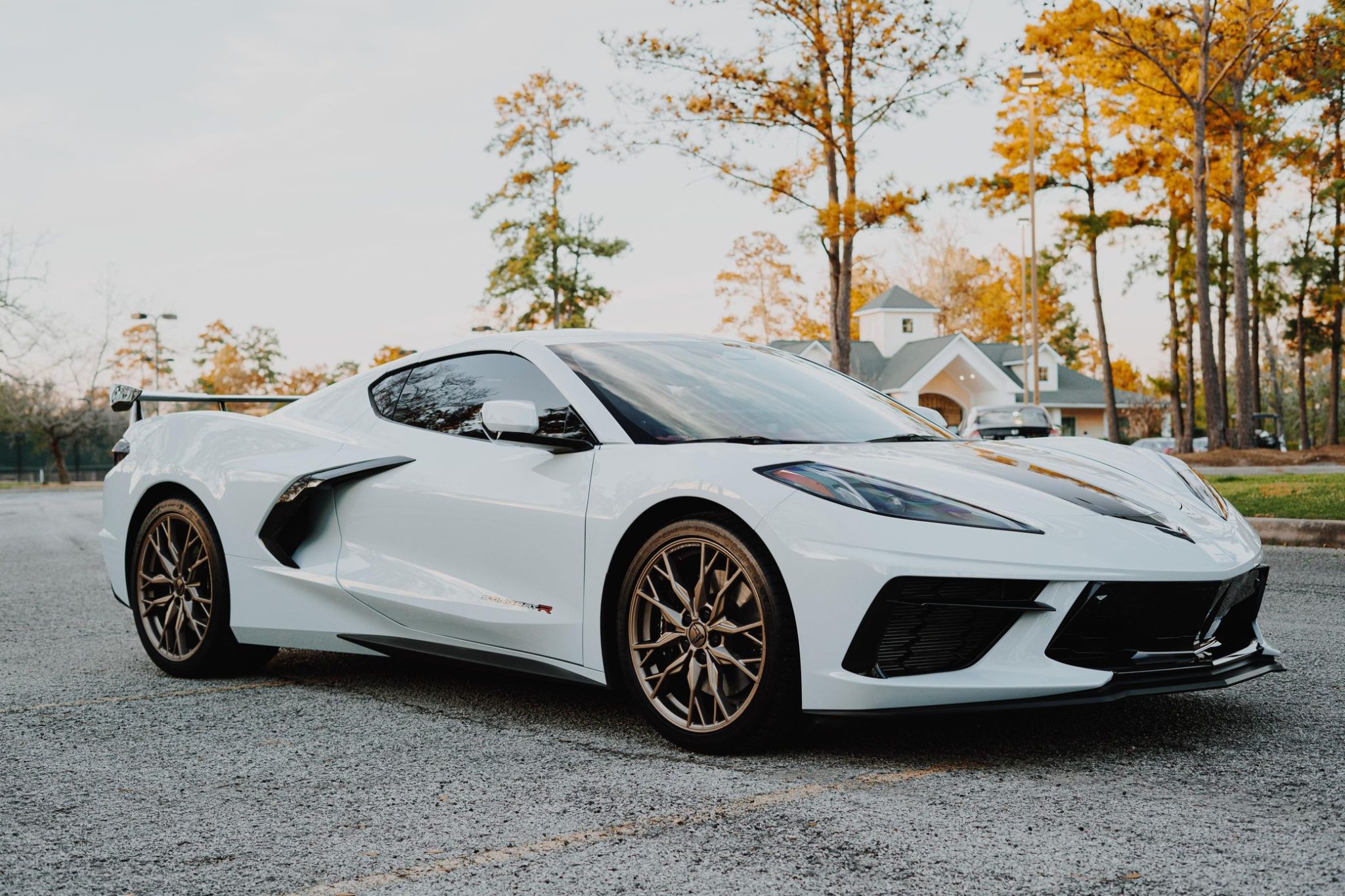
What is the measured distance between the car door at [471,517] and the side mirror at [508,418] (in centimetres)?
17

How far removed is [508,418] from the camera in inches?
158

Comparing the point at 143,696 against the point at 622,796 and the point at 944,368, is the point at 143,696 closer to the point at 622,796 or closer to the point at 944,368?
the point at 622,796

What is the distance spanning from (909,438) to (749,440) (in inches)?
28.4

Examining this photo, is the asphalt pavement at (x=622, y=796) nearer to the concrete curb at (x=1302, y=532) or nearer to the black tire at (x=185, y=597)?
the black tire at (x=185, y=597)

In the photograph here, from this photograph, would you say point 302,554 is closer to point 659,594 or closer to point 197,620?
point 197,620

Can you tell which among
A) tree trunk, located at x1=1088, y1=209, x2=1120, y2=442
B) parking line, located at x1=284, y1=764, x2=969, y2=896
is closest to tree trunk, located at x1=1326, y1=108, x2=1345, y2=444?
tree trunk, located at x1=1088, y1=209, x2=1120, y2=442

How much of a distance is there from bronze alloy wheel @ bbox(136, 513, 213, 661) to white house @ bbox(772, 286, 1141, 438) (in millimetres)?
49149

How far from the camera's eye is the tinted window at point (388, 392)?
4.91 meters

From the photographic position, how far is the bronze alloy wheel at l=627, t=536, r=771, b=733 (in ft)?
11.8

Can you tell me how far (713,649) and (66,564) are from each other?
8.77 meters

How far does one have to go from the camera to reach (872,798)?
3186 mm

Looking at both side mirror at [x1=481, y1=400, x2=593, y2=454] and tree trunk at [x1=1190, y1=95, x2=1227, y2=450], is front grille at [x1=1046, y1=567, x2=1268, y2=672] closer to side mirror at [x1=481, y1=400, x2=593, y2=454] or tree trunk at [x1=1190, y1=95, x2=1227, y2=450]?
side mirror at [x1=481, y1=400, x2=593, y2=454]

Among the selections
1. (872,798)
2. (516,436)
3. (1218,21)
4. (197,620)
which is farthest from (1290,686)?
(1218,21)

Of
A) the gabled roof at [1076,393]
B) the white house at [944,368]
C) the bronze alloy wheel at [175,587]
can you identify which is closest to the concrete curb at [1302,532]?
the bronze alloy wheel at [175,587]
